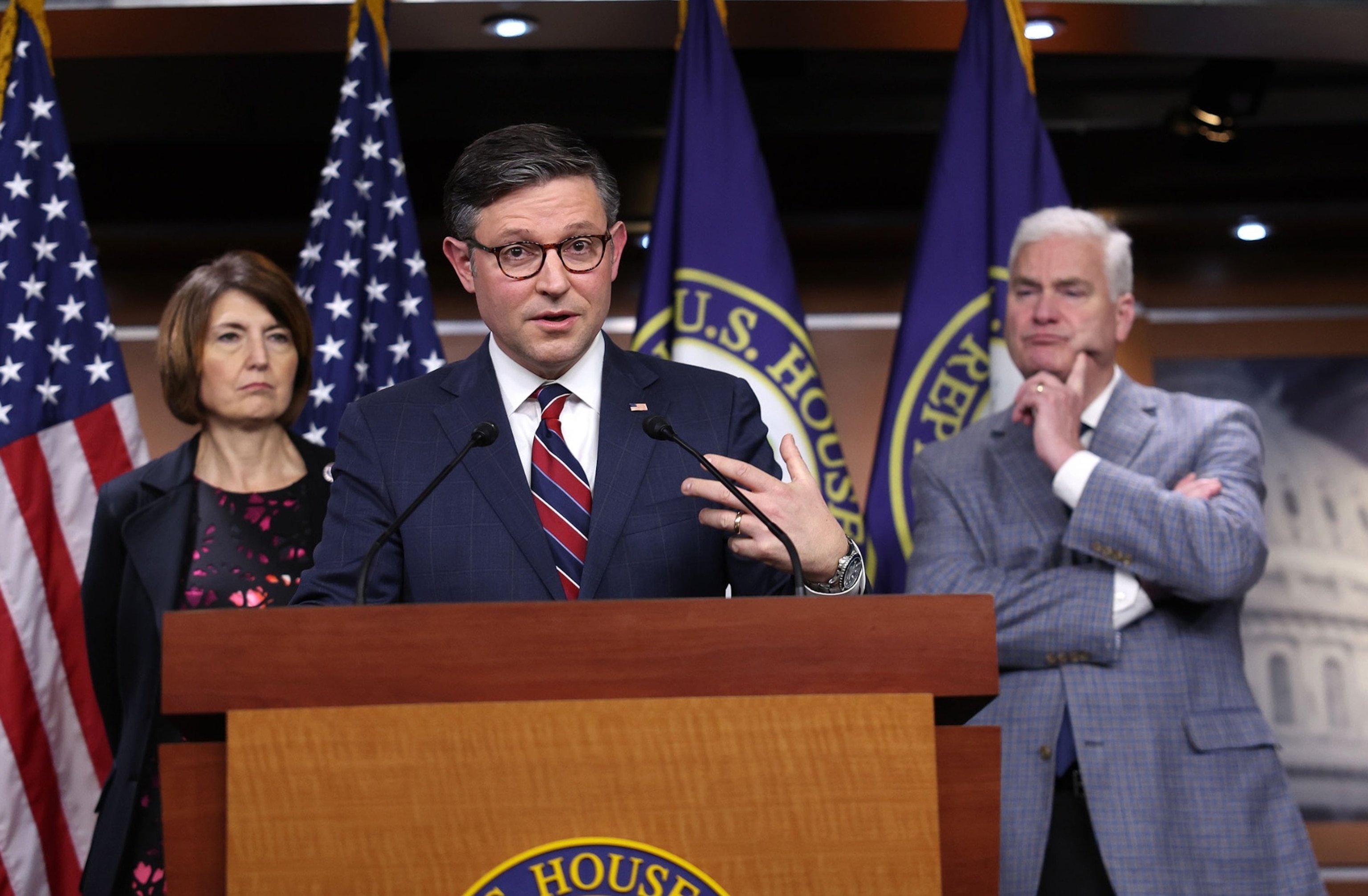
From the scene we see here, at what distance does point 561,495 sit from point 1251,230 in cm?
318

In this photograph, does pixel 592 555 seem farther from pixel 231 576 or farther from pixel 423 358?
pixel 423 358

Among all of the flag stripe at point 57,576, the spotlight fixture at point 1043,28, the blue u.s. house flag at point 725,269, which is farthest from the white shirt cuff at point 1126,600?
the flag stripe at point 57,576

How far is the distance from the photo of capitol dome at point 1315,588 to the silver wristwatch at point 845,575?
276 cm

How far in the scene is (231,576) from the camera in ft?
8.93

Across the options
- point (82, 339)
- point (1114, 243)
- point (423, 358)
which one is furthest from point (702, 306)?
point (82, 339)

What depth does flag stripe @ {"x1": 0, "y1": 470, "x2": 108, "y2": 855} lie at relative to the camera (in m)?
2.93

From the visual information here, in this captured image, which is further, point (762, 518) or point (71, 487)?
point (71, 487)

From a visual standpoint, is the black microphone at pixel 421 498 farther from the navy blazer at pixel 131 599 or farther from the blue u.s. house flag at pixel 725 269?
the blue u.s. house flag at pixel 725 269

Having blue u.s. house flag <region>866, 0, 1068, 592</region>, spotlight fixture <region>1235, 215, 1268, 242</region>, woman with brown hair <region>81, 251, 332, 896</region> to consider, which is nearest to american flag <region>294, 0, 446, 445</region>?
woman with brown hair <region>81, 251, 332, 896</region>

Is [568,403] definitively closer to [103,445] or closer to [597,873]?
[597,873]

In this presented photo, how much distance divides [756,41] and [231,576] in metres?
1.93

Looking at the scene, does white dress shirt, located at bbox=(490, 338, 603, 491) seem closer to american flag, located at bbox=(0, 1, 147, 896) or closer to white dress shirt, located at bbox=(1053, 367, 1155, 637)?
white dress shirt, located at bbox=(1053, 367, 1155, 637)

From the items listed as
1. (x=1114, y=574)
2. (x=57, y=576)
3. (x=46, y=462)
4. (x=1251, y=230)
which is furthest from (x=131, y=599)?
(x=1251, y=230)

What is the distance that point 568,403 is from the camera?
189 centimetres
